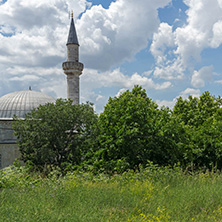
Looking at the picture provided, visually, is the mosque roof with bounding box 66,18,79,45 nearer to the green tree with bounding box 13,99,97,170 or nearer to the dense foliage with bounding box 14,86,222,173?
the dense foliage with bounding box 14,86,222,173

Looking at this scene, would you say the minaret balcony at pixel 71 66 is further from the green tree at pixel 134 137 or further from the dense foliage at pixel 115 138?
the green tree at pixel 134 137

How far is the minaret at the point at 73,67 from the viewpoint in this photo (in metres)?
25.7

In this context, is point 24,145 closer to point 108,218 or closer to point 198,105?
point 108,218

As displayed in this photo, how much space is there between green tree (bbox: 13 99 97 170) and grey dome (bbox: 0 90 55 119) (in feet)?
33.4

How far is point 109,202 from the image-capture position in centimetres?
611

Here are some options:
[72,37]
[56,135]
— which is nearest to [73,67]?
[72,37]

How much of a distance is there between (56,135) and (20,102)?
1296cm

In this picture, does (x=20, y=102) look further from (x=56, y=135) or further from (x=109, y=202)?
(x=109, y=202)

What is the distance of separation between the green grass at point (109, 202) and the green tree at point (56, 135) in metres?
5.47

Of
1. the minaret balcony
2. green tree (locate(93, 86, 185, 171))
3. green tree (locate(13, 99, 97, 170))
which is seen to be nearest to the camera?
green tree (locate(93, 86, 185, 171))

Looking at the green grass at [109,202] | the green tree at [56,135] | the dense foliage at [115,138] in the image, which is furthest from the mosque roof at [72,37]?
the green grass at [109,202]

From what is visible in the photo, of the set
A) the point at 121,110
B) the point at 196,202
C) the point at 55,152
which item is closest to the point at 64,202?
the point at 196,202

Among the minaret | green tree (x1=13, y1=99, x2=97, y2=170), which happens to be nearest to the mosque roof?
the minaret

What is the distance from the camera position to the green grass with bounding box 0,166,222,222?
202 inches
